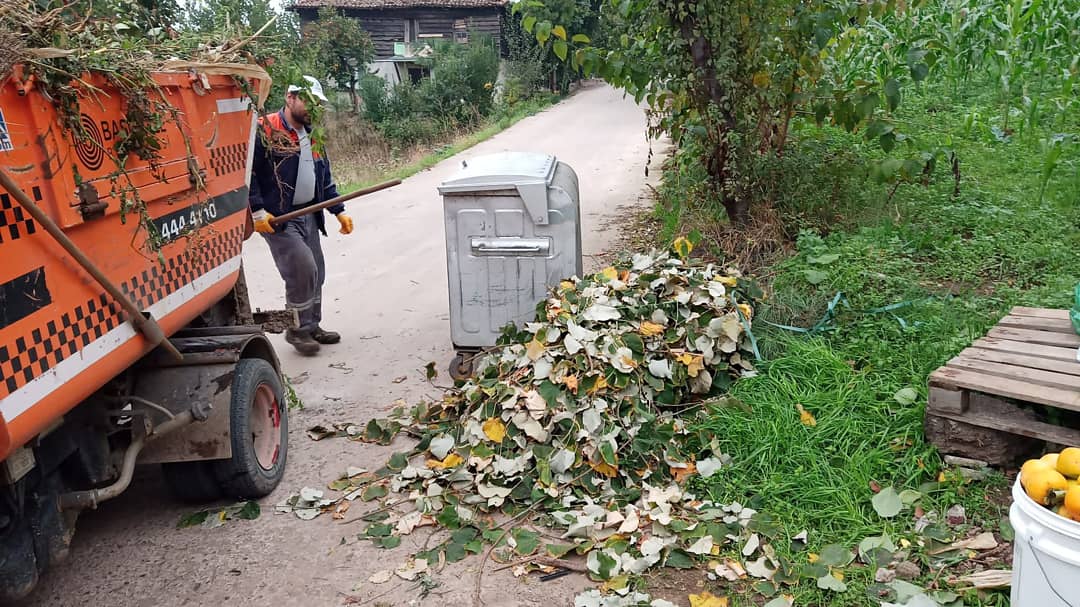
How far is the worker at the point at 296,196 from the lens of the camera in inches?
235

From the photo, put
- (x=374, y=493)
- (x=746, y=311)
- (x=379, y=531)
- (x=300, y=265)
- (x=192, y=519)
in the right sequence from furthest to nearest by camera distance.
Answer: (x=300, y=265) < (x=746, y=311) < (x=374, y=493) < (x=192, y=519) < (x=379, y=531)

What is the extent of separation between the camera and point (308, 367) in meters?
6.31

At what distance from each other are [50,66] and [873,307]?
4.34 meters

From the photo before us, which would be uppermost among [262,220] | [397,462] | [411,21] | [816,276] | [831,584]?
[411,21]

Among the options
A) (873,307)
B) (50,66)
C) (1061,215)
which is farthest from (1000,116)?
(50,66)

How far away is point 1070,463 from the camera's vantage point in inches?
102

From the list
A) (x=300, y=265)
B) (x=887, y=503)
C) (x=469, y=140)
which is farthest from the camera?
(x=469, y=140)

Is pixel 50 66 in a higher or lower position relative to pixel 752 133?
higher

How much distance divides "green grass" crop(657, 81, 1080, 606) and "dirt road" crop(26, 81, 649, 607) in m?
1.10

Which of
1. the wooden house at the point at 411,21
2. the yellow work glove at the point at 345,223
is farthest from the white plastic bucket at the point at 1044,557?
the wooden house at the point at 411,21

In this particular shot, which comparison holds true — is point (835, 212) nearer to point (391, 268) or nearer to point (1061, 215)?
point (1061, 215)

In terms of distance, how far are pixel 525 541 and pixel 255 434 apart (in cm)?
172

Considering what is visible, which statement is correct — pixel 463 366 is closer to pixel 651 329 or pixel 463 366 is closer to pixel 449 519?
pixel 651 329

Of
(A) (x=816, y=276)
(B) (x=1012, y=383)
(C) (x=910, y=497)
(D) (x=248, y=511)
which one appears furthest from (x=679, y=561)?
(A) (x=816, y=276)
